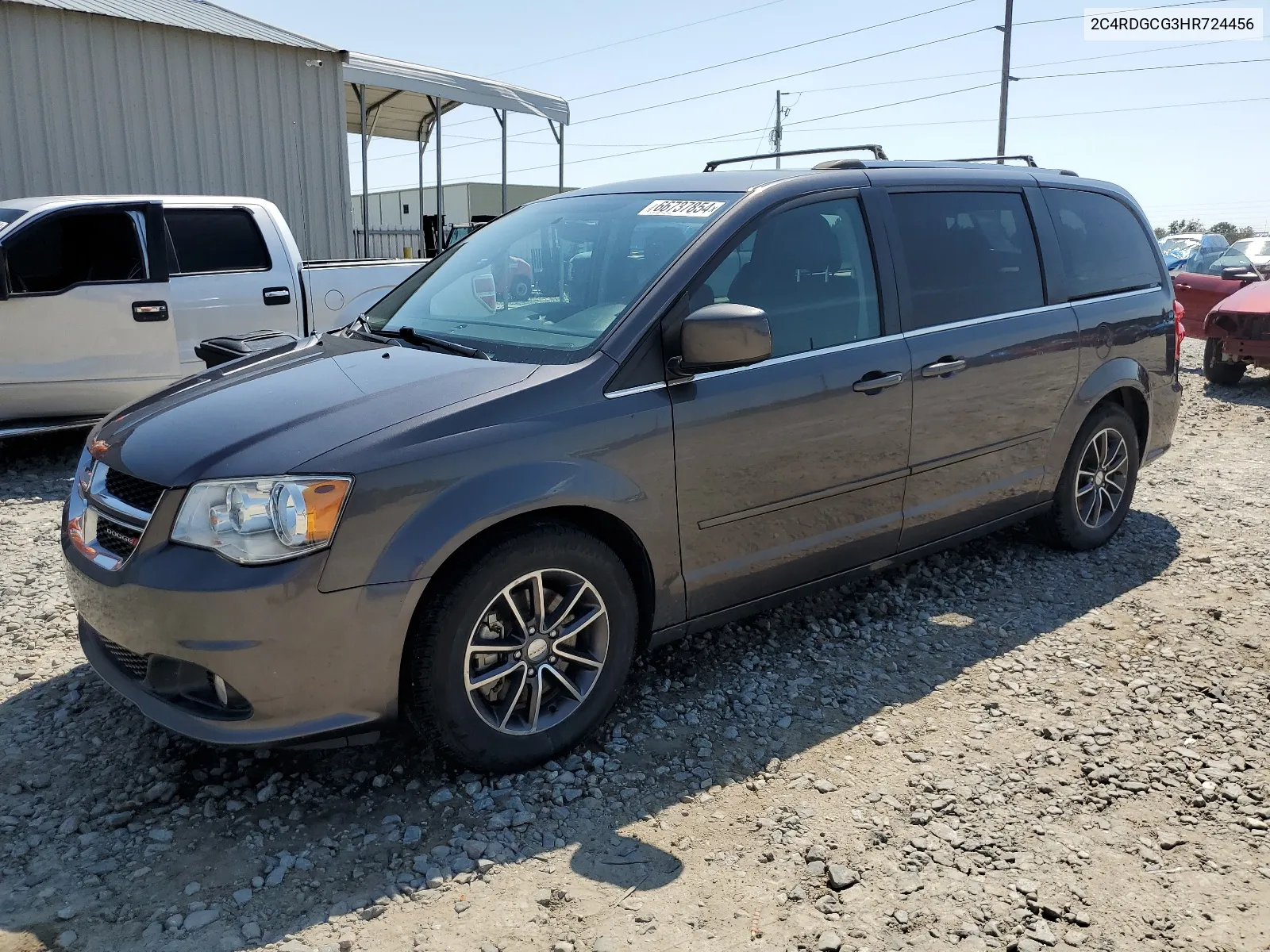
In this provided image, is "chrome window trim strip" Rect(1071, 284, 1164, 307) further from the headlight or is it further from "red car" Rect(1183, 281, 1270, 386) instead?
"red car" Rect(1183, 281, 1270, 386)

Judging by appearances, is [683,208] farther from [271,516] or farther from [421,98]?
[421,98]

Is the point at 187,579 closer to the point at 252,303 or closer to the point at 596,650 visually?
the point at 596,650

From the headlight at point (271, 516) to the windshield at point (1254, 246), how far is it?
16.5 meters

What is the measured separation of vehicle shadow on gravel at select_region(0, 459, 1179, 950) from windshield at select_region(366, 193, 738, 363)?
1.33m

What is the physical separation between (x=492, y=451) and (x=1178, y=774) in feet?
7.64

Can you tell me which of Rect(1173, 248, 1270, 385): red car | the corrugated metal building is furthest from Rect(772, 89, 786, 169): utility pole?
Rect(1173, 248, 1270, 385): red car

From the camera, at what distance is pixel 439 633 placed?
284 cm

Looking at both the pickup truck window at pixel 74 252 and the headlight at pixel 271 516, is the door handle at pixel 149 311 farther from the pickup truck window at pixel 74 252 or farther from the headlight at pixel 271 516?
the headlight at pixel 271 516

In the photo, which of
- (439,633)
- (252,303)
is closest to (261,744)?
(439,633)

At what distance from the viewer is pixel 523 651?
3072mm

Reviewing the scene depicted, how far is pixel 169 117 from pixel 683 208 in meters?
10.7

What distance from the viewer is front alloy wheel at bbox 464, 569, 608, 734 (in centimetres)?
301

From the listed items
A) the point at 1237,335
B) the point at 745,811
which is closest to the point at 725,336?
the point at 745,811

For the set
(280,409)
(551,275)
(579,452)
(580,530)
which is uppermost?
(551,275)
